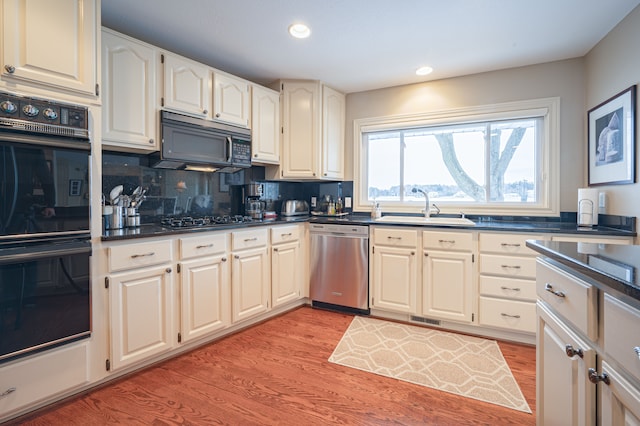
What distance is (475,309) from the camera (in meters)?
2.67

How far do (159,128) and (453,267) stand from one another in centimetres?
264

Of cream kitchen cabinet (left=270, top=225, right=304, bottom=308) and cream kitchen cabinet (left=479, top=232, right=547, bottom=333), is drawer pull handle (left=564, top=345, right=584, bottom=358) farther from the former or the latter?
cream kitchen cabinet (left=270, top=225, right=304, bottom=308)

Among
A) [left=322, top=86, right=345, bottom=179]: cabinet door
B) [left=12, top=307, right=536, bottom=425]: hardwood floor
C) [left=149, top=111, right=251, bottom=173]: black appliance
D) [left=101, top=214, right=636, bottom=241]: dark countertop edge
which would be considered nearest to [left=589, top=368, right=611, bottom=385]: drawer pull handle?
[left=12, top=307, right=536, bottom=425]: hardwood floor

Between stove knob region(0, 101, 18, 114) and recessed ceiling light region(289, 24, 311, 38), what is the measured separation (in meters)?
1.75

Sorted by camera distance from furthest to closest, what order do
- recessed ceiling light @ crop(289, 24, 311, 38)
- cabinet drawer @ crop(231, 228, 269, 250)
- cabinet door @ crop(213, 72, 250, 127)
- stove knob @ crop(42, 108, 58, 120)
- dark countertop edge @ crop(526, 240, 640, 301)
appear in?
cabinet door @ crop(213, 72, 250, 127) → cabinet drawer @ crop(231, 228, 269, 250) → recessed ceiling light @ crop(289, 24, 311, 38) → stove knob @ crop(42, 108, 58, 120) → dark countertop edge @ crop(526, 240, 640, 301)

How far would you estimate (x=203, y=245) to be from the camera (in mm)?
2373

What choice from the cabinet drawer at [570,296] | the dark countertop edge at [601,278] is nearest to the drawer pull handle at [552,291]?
the cabinet drawer at [570,296]

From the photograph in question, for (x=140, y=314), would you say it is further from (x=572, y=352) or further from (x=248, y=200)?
(x=572, y=352)

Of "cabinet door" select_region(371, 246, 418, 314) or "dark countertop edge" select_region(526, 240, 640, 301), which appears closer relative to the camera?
"dark countertop edge" select_region(526, 240, 640, 301)

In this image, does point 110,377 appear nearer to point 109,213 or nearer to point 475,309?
point 109,213

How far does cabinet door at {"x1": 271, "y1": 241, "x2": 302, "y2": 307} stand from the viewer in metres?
3.02

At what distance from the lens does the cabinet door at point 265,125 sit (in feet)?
10.3

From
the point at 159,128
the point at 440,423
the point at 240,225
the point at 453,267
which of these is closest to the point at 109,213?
the point at 159,128

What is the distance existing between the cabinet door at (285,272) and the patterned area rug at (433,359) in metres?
0.72
